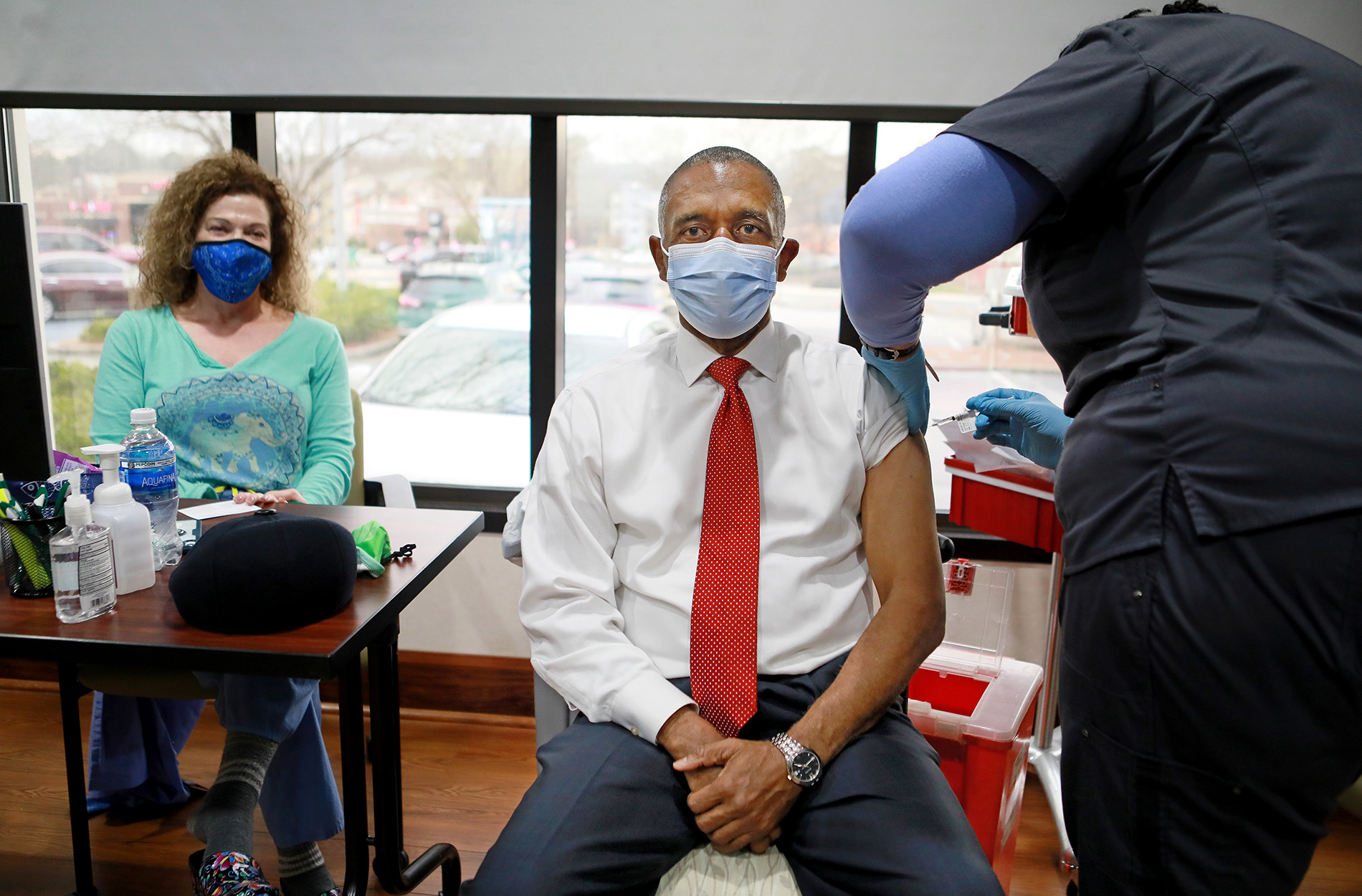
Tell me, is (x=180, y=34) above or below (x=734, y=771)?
above

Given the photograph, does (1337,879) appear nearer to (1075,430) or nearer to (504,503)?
(1075,430)

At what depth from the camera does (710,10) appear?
252cm

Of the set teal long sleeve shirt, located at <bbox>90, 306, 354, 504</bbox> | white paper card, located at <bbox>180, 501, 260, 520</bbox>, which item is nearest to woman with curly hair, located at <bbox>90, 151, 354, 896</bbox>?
teal long sleeve shirt, located at <bbox>90, 306, 354, 504</bbox>

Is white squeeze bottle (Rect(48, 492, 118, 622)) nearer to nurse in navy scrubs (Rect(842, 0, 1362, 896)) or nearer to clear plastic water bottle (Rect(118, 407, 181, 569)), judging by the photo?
clear plastic water bottle (Rect(118, 407, 181, 569))

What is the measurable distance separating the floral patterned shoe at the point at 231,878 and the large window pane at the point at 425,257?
1434 mm

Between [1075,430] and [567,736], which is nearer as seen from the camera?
[1075,430]

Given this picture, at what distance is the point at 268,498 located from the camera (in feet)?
6.13

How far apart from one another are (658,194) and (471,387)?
0.84 m

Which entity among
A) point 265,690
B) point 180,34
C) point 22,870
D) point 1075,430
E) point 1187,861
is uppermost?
point 180,34

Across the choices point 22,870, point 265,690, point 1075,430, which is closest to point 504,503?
point 265,690

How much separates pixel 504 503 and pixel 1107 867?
2234 mm

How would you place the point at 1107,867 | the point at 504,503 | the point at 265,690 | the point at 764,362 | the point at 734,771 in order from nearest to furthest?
the point at 1107,867
the point at 734,771
the point at 764,362
the point at 265,690
the point at 504,503

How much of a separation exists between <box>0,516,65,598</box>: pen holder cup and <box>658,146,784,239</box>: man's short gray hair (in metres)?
1.08

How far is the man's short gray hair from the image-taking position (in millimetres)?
1550
